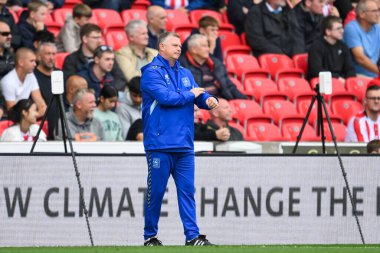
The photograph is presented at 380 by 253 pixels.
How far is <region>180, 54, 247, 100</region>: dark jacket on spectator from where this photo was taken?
17250mm

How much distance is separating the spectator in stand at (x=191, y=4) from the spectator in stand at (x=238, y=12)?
0.57 metres

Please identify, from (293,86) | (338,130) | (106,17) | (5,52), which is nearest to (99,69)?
(5,52)

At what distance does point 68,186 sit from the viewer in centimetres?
1273

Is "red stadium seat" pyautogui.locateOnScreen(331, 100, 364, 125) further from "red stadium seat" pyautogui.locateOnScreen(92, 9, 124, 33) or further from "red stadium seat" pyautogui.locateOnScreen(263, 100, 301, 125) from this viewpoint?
"red stadium seat" pyautogui.locateOnScreen(92, 9, 124, 33)

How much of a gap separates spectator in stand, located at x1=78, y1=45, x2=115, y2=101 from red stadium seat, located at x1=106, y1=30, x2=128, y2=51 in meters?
1.71

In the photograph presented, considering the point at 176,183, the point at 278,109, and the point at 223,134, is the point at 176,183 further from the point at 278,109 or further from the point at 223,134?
the point at 278,109

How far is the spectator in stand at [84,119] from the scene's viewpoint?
14.7 metres

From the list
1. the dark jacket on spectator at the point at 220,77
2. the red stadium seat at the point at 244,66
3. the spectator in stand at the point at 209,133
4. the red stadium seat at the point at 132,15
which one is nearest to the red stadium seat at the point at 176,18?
the red stadium seat at the point at 132,15

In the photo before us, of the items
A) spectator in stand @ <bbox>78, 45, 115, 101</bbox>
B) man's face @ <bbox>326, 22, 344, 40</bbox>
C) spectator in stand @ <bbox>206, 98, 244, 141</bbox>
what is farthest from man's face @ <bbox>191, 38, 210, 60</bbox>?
man's face @ <bbox>326, 22, 344, 40</bbox>

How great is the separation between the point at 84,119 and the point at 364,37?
6612mm

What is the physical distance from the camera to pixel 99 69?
53.4 ft

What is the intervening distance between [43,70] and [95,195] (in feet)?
12.9

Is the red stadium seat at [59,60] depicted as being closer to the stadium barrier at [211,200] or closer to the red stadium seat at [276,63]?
the red stadium seat at [276,63]

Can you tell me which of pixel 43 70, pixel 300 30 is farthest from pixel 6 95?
pixel 300 30
